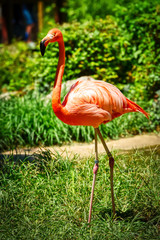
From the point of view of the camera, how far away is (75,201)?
315cm

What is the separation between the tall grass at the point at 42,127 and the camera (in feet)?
16.9

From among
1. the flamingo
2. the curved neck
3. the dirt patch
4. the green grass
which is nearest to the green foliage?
the dirt patch

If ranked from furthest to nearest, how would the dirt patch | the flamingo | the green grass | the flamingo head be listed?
the dirt patch → the flamingo → the flamingo head → the green grass

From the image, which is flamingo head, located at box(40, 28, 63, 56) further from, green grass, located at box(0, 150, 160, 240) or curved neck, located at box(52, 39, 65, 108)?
green grass, located at box(0, 150, 160, 240)

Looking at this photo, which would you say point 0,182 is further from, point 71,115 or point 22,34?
point 22,34

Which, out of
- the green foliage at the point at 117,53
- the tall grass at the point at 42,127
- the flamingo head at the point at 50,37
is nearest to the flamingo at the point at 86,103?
the flamingo head at the point at 50,37

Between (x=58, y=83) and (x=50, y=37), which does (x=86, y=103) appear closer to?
(x=58, y=83)

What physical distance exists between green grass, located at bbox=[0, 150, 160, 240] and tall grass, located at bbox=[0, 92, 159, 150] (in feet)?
4.48

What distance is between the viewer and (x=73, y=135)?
546 cm

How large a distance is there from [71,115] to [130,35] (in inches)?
150

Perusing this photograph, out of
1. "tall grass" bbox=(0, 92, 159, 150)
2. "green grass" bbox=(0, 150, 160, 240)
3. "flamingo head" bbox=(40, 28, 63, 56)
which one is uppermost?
"flamingo head" bbox=(40, 28, 63, 56)

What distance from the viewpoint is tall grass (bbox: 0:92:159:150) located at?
5160mm

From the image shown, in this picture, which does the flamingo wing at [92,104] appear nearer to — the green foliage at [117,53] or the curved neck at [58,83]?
the curved neck at [58,83]

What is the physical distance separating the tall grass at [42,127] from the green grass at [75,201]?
Answer: 1366 millimetres
